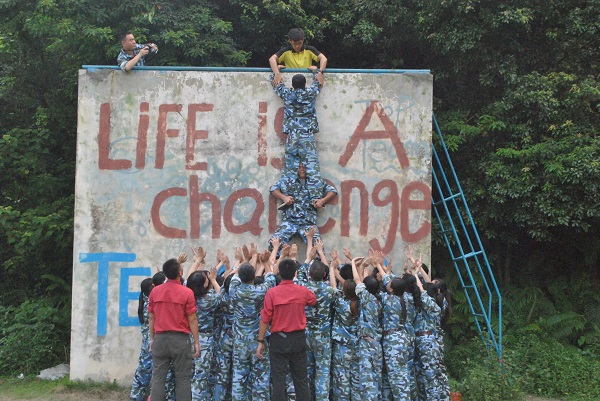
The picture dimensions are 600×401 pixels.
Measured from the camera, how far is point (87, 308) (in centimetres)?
1000

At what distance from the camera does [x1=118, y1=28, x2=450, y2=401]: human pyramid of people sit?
302 inches

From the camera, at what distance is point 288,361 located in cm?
786

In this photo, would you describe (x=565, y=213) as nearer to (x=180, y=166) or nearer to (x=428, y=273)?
(x=428, y=273)

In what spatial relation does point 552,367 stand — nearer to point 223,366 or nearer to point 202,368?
point 223,366

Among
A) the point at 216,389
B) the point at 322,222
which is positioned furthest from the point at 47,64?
the point at 216,389

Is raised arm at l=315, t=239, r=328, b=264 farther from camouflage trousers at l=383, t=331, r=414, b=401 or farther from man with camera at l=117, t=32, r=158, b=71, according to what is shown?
man with camera at l=117, t=32, r=158, b=71

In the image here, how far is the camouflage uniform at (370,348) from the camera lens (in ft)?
27.0

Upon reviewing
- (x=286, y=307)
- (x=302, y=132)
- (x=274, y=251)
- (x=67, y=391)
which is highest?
(x=302, y=132)

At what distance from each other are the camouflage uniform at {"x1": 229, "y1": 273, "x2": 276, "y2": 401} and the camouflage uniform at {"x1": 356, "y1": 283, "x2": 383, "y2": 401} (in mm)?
1066

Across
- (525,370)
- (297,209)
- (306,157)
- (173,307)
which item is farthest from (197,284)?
(525,370)

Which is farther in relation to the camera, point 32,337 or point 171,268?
point 32,337

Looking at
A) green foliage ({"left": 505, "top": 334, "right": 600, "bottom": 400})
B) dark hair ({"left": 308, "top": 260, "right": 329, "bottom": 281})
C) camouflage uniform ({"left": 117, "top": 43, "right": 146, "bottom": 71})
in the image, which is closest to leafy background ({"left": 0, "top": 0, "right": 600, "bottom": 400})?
green foliage ({"left": 505, "top": 334, "right": 600, "bottom": 400})

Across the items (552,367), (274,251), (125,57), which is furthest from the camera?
(552,367)

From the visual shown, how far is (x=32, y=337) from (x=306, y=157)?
522cm
